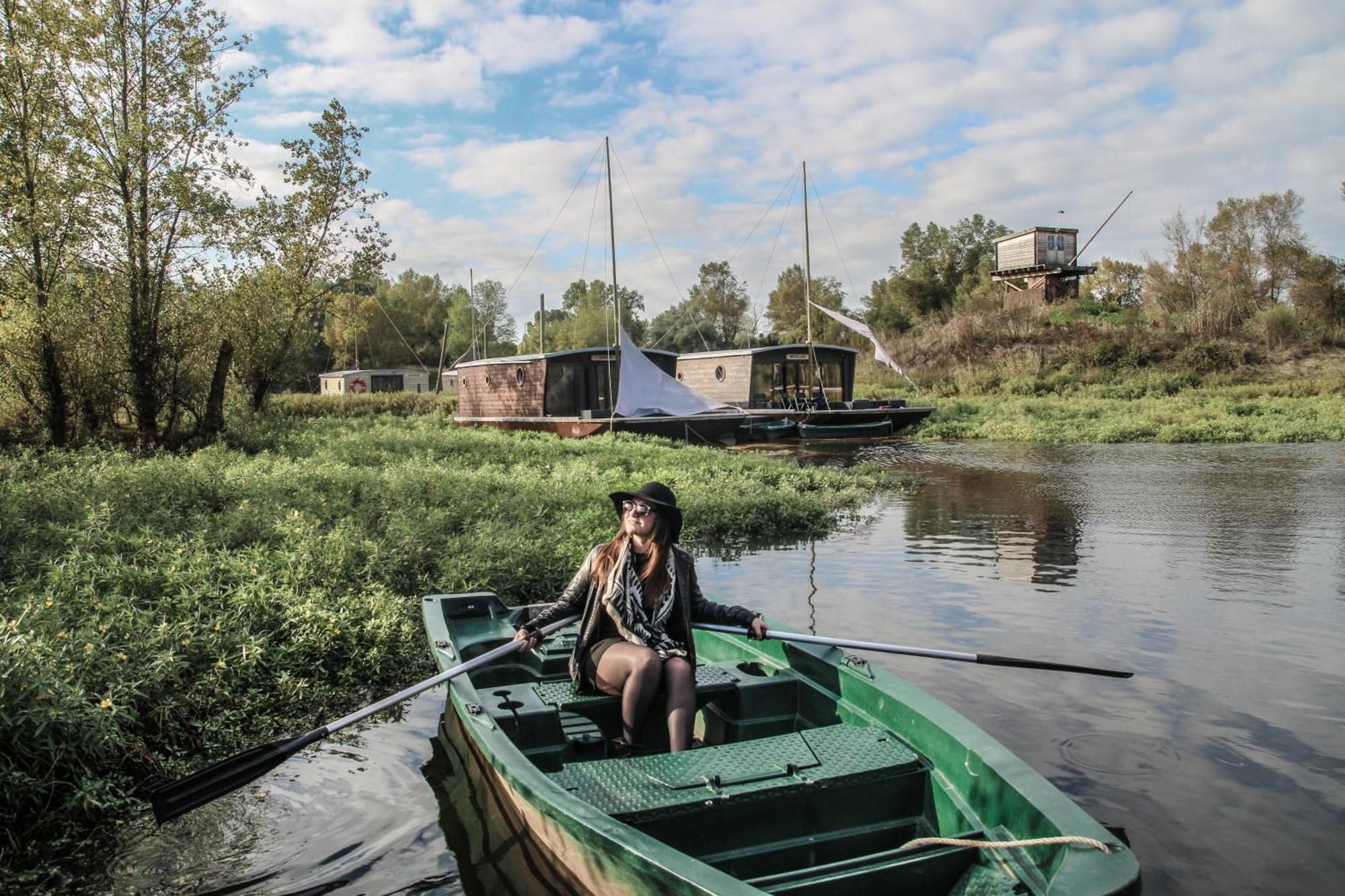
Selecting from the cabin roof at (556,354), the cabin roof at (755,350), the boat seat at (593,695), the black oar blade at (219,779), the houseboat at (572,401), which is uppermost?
the cabin roof at (755,350)

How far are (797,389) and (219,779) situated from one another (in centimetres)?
2774

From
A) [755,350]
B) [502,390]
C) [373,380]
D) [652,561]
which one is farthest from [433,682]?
[373,380]

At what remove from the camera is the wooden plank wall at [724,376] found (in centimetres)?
3014

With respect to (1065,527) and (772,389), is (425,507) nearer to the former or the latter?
(1065,527)

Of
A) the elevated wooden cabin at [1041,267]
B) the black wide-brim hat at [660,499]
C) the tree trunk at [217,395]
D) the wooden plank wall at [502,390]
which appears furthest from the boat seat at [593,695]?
the elevated wooden cabin at [1041,267]

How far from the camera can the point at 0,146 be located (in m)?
14.2

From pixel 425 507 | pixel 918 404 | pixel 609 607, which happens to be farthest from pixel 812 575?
pixel 918 404

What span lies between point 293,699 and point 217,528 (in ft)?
11.2

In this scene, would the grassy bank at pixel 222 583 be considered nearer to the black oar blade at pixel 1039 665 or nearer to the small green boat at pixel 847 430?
the black oar blade at pixel 1039 665

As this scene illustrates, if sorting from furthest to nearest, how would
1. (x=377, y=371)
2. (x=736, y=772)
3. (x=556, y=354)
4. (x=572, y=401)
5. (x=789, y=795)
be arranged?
(x=377, y=371), (x=572, y=401), (x=556, y=354), (x=736, y=772), (x=789, y=795)

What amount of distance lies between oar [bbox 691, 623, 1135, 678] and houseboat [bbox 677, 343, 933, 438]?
75.3 feet

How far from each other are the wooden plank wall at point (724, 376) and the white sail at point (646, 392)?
14.6 feet

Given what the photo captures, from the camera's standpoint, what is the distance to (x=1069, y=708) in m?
6.12

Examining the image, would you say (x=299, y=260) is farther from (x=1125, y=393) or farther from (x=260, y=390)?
(x=1125, y=393)
